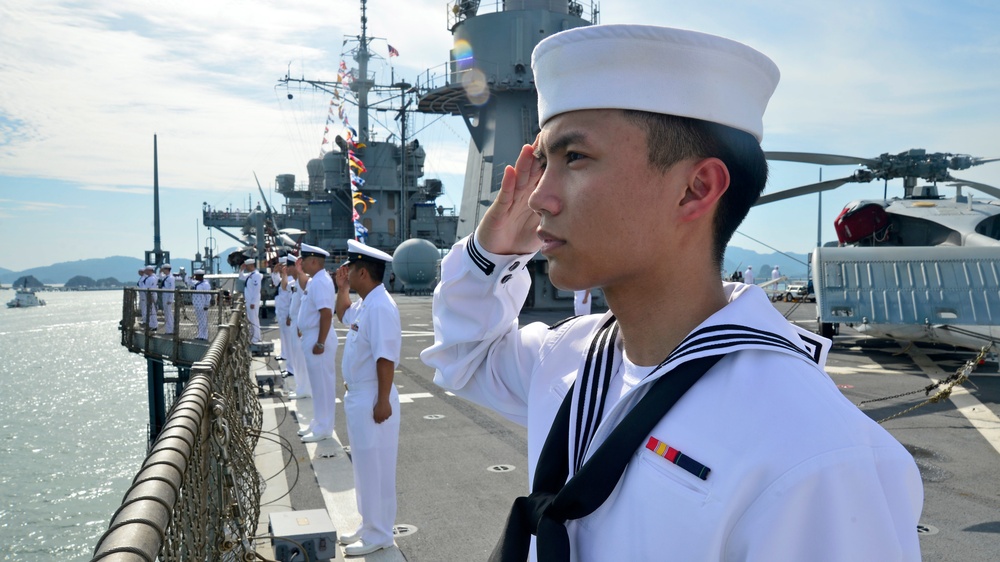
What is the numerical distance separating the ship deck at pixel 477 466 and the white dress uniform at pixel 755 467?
3787 millimetres

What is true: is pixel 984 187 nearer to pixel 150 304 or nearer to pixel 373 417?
pixel 373 417

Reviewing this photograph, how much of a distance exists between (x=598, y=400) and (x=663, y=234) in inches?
12.7

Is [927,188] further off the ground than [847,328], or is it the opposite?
[927,188]

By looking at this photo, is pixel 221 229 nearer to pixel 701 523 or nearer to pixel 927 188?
pixel 927 188

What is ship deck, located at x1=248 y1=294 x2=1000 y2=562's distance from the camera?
472 centimetres

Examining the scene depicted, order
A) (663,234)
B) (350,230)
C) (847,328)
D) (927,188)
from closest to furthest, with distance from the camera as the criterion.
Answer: (663,234) < (927,188) < (847,328) < (350,230)

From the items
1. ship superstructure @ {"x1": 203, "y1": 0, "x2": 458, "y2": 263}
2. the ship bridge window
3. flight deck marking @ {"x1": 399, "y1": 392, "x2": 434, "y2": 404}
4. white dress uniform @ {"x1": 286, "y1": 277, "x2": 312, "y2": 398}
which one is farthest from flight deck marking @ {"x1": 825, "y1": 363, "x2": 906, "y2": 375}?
ship superstructure @ {"x1": 203, "y1": 0, "x2": 458, "y2": 263}

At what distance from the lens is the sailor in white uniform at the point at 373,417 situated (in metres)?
4.64

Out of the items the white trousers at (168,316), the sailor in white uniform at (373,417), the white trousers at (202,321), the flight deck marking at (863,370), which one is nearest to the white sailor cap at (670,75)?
the sailor in white uniform at (373,417)

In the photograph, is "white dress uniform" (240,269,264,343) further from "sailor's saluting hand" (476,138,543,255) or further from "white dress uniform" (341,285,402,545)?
"sailor's saluting hand" (476,138,543,255)

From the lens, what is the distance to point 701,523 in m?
0.89

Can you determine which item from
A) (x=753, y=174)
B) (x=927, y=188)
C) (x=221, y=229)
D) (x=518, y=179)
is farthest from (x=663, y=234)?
(x=221, y=229)

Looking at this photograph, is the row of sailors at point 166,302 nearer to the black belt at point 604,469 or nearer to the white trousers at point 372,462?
the white trousers at point 372,462

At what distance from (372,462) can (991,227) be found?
12362 mm
